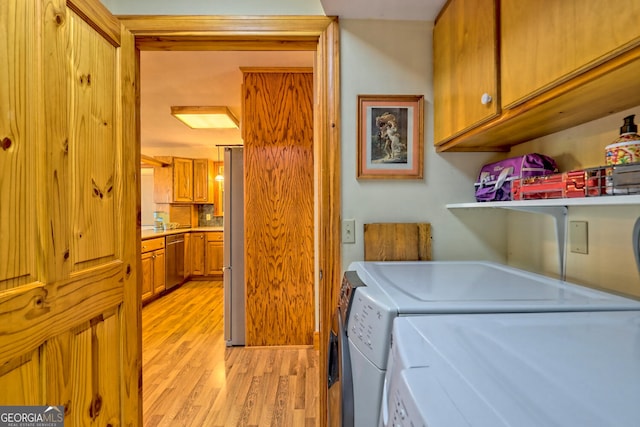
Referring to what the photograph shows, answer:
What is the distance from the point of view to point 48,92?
99 cm

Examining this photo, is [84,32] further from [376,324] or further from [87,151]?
[376,324]

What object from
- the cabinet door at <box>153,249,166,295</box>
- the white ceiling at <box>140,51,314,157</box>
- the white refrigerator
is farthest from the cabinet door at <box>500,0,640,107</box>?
the cabinet door at <box>153,249,166,295</box>

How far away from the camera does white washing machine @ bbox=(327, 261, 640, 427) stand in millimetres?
780

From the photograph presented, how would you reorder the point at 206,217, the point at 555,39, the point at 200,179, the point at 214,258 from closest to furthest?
1. the point at 555,39
2. the point at 214,258
3. the point at 200,179
4. the point at 206,217

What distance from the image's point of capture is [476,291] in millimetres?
919

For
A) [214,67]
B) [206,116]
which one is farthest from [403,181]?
[206,116]

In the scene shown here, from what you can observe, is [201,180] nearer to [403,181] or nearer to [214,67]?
[214,67]

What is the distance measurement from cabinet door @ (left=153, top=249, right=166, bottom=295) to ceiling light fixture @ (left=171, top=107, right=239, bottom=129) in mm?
1807

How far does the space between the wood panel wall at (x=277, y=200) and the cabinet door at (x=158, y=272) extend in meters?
2.15

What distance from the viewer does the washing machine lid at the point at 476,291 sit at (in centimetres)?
79

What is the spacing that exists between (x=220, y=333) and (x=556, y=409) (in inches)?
122

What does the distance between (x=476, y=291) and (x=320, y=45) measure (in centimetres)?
124

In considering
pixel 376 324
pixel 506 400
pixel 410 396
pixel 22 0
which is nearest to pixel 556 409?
pixel 506 400

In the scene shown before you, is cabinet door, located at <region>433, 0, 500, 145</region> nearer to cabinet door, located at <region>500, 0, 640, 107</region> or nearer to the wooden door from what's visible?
cabinet door, located at <region>500, 0, 640, 107</region>
